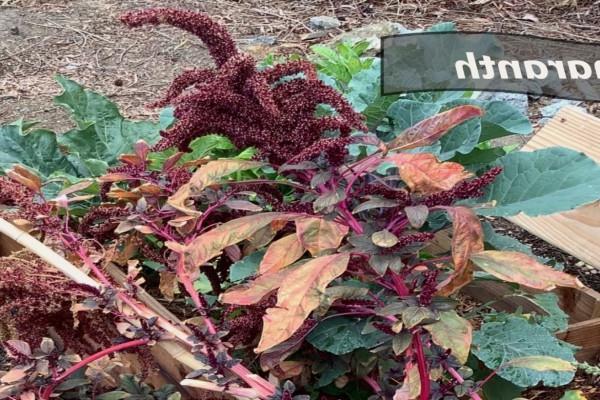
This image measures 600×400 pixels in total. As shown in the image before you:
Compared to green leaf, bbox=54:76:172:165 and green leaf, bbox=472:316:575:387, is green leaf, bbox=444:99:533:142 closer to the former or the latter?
green leaf, bbox=472:316:575:387

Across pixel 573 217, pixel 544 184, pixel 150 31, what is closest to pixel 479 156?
Result: pixel 544 184

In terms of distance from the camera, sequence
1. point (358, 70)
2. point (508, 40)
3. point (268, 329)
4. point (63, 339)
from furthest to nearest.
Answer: point (508, 40)
point (358, 70)
point (63, 339)
point (268, 329)

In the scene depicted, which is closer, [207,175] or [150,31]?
[207,175]

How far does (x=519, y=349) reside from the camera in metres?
1.33

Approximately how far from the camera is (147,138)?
187 cm

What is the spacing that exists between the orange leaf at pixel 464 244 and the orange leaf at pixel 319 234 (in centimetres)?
15

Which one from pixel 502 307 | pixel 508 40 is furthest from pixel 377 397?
pixel 508 40

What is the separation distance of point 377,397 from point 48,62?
11.3 ft

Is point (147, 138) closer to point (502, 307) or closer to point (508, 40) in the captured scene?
point (502, 307)

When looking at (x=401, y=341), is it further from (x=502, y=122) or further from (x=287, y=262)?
(x=502, y=122)

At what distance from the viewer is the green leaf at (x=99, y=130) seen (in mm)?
1865

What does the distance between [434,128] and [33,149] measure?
1082mm

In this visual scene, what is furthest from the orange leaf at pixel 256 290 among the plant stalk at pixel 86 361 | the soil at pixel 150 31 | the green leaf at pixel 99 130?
the soil at pixel 150 31

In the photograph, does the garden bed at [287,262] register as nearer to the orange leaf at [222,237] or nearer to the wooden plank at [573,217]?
the orange leaf at [222,237]
